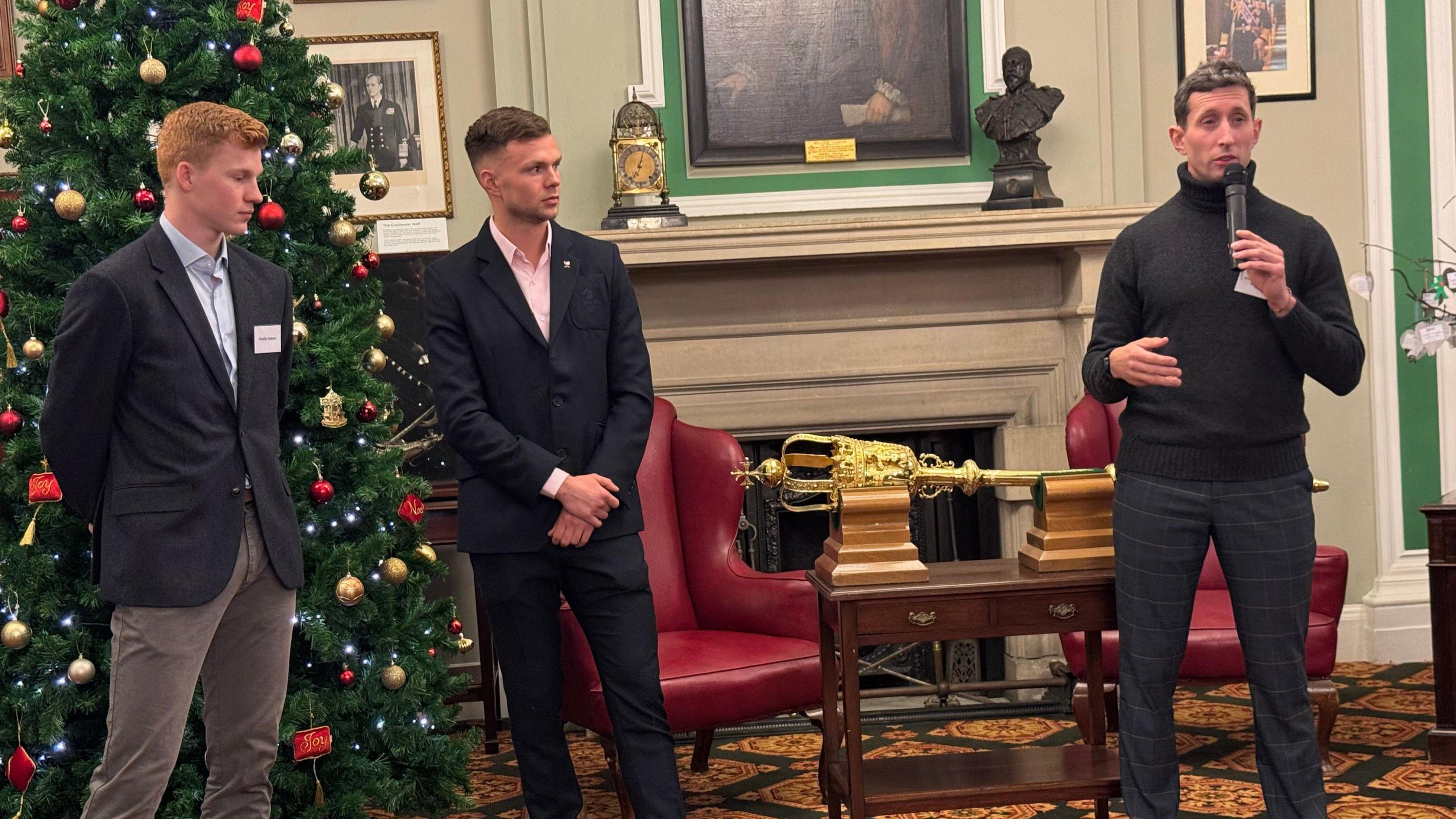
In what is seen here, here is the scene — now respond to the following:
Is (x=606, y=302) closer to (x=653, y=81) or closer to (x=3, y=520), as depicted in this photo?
(x=3, y=520)

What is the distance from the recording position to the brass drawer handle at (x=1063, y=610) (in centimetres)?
288

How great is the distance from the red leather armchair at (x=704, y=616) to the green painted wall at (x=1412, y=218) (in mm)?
2499

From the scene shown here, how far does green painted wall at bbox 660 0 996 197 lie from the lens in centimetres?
446

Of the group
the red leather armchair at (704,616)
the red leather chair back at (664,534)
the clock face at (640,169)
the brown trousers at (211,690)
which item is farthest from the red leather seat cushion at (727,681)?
the clock face at (640,169)

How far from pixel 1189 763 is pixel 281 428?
8.54 ft

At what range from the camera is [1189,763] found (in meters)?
3.73

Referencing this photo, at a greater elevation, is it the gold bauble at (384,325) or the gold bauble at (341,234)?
the gold bauble at (341,234)

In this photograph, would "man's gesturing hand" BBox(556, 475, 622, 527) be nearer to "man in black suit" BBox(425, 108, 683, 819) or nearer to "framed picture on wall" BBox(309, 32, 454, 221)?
"man in black suit" BBox(425, 108, 683, 819)

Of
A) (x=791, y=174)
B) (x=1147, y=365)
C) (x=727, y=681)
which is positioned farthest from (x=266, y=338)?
(x=791, y=174)

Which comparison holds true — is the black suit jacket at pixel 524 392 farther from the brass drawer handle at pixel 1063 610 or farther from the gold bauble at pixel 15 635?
the gold bauble at pixel 15 635

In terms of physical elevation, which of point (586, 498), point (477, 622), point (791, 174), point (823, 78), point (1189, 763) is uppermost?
point (823, 78)

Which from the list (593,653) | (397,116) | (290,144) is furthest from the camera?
(397,116)

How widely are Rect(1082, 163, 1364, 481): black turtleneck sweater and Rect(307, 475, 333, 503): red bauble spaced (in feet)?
6.00

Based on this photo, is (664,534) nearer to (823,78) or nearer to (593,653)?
(593,653)
